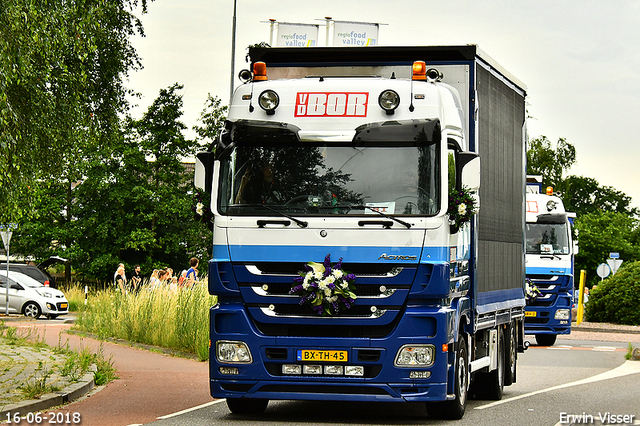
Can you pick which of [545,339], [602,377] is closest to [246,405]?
[602,377]

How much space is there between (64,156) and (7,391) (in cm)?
597

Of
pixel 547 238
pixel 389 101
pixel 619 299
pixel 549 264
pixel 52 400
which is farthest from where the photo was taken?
pixel 619 299

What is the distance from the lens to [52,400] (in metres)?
11.3

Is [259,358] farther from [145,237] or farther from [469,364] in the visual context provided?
[145,237]

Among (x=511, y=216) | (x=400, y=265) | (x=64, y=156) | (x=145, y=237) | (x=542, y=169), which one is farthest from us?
(x=542, y=169)

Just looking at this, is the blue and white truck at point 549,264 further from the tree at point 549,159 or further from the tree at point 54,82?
Answer: the tree at point 549,159

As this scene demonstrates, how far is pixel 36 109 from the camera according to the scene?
13.9m

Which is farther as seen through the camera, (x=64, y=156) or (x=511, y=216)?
(x=64, y=156)

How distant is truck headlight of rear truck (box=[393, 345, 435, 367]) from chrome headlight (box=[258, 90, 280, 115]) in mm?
2643

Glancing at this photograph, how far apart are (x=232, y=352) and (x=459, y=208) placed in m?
2.57

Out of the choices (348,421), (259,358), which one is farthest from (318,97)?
(348,421)

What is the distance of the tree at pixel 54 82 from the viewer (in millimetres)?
11758

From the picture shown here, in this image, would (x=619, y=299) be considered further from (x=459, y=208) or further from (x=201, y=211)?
(x=201, y=211)

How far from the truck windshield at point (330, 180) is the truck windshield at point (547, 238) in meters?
14.1
